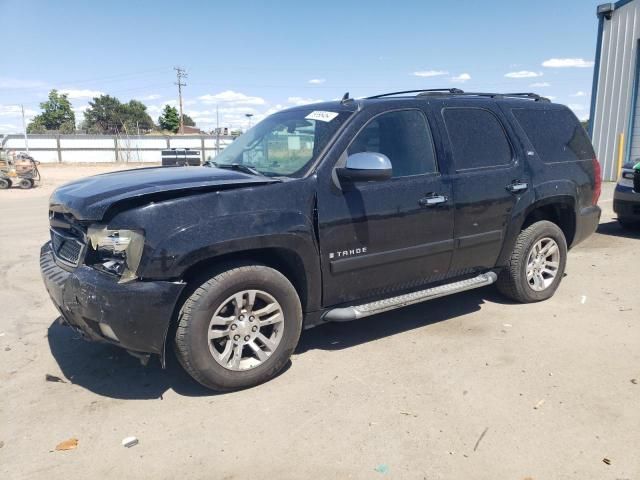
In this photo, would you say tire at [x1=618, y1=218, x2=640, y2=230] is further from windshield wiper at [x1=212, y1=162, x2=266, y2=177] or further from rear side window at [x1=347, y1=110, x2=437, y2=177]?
windshield wiper at [x1=212, y1=162, x2=266, y2=177]

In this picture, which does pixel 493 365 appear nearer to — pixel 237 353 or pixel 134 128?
pixel 237 353

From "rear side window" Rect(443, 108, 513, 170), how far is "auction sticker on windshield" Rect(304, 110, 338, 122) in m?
1.01

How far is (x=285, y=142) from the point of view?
4.27m

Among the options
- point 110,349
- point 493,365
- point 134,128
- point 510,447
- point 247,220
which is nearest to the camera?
point 510,447

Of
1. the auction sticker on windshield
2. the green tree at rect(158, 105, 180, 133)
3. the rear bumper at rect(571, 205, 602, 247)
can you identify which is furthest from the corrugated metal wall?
the green tree at rect(158, 105, 180, 133)

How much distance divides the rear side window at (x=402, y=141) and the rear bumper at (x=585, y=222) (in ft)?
7.00

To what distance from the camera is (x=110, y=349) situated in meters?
4.25

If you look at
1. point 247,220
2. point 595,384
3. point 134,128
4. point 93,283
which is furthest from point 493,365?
point 134,128

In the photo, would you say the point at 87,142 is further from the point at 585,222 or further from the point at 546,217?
the point at 585,222

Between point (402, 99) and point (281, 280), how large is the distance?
6.19 feet

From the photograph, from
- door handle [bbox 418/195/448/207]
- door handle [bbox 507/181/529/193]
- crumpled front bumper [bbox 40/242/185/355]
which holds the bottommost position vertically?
crumpled front bumper [bbox 40/242/185/355]

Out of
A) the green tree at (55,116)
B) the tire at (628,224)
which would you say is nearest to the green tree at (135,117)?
the green tree at (55,116)

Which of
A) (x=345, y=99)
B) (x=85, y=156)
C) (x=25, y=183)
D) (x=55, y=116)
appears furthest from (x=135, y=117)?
(x=345, y=99)

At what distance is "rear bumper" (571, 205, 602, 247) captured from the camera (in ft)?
17.9
